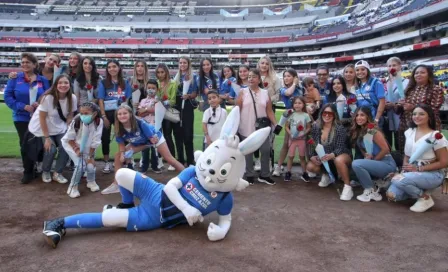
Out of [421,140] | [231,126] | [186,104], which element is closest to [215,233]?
[231,126]

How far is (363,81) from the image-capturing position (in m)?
5.41

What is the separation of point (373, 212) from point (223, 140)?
7.32ft

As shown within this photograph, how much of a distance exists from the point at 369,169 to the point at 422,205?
0.77 metres

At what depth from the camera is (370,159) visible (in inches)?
189

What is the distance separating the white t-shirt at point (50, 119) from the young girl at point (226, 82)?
2545mm

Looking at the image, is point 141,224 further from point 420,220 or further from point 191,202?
point 420,220

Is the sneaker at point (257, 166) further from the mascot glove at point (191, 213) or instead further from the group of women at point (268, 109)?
the mascot glove at point (191, 213)

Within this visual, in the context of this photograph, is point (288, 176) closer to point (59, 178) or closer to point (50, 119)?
point (59, 178)

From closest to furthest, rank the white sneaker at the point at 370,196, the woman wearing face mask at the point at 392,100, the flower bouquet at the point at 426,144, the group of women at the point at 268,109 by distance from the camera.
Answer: the flower bouquet at the point at 426,144
the group of women at the point at 268,109
the white sneaker at the point at 370,196
the woman wearing face mask at the point at 392,100

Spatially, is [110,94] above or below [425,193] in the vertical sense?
above

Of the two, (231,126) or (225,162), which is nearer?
(225,162)

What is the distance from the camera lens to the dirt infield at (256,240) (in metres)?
2.84

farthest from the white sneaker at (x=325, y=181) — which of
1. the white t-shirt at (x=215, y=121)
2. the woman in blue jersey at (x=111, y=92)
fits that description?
the woman in blue jersey at (x=111, y=92)

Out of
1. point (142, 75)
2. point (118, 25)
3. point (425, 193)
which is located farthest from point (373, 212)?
point (118, 25)
